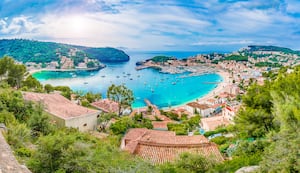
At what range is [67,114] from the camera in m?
13.8

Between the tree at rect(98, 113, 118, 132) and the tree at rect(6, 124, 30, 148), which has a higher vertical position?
the tree at rect(6, 124, 30, 148)

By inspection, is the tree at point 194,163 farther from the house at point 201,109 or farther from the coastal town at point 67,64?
the coastal town at point 67,64

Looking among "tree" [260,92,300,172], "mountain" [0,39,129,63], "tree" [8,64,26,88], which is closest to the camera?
"tree" [260,92,300,172]

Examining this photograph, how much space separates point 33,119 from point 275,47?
15477 cm

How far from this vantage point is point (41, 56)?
85438 millimetres

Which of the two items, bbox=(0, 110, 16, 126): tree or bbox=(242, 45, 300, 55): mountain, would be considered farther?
bbox=(242, 45, 300, 55): mountain

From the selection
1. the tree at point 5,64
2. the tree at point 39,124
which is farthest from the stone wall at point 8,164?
the tree at point 5,64

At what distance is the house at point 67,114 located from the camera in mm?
13203

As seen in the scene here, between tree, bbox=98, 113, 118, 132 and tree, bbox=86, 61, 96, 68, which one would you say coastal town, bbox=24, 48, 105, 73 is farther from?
tree, bbox=98, 113, 118, 132

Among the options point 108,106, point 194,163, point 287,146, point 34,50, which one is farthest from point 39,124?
point 34,50

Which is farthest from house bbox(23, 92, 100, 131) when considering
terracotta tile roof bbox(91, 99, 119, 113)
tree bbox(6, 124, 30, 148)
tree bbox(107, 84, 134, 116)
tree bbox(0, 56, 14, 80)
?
terracotta tile roof bbox(91, 99, 119, 113)

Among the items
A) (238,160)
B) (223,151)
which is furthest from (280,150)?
(223,151)

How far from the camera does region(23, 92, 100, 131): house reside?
520 inches

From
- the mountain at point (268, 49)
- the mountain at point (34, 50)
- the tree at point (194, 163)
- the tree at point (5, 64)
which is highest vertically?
the mountain at point (268, 49)
